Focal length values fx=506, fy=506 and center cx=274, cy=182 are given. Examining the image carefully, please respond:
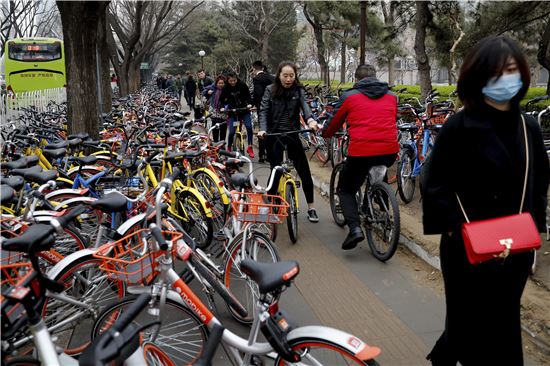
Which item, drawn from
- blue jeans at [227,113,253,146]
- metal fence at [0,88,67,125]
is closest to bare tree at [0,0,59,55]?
metal fence at [0,88,67,125]

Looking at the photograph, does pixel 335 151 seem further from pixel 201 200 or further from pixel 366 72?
pixel 201 200

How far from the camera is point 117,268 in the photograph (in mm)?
2883

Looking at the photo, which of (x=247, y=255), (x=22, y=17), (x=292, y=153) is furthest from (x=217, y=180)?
(x=22, y=17)

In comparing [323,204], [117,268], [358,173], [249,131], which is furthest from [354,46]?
[117,268]

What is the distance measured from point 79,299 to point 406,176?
4730mm

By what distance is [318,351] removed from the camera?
2.30 m

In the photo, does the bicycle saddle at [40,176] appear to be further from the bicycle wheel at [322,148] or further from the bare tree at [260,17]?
the bare tree at [260,17]

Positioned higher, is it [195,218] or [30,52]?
[30,52]

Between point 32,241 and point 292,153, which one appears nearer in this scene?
point 32,241

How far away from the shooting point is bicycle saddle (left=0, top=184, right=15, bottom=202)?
341cm

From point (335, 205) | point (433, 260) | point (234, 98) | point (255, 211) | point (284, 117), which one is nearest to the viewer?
point (255, 211)

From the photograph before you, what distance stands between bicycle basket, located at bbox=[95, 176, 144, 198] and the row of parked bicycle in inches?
0.5

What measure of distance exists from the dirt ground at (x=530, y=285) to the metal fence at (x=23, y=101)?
8402 mm

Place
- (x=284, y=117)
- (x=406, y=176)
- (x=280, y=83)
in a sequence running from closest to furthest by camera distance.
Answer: (x=280, y=83), (x=284, y=117), (x=406, y=176)
